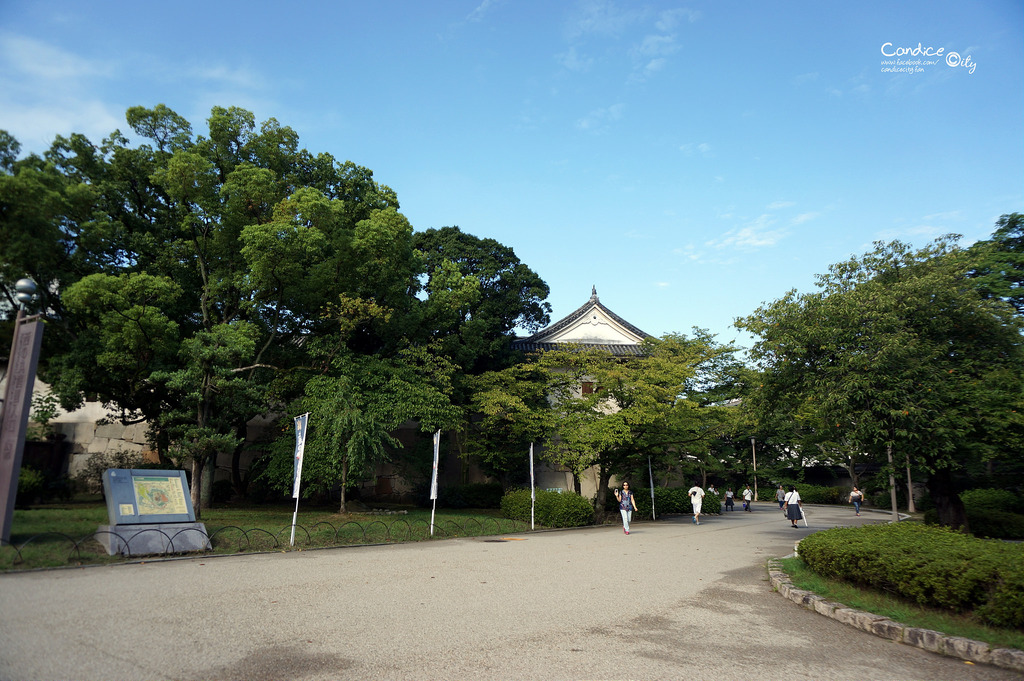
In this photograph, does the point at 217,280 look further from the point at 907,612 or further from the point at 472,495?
the point at 907,612

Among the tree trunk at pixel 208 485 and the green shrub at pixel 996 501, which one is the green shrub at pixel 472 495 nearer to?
the tree trunk at pixel 208 485

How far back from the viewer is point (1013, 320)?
13.5 m

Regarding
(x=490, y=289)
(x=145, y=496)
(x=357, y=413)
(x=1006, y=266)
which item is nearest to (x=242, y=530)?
(x=145, y=496)

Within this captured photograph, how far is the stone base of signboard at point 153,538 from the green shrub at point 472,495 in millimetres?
15007

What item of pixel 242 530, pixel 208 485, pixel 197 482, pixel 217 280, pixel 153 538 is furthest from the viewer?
pixel 208 485

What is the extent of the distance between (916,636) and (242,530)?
12174mm

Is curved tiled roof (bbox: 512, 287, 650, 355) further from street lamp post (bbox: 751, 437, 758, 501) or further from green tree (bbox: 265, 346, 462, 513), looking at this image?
street lamp post (bbox: 751, 437, 758, 501)

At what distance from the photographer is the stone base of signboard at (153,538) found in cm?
1028

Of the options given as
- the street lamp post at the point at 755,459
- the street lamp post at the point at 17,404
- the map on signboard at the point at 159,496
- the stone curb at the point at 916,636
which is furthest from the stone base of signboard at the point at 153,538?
the street lamp post at the point at 755,459

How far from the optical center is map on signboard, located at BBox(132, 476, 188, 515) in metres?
11.3

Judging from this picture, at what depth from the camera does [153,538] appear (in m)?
10.8

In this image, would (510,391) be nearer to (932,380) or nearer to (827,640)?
(932,380)

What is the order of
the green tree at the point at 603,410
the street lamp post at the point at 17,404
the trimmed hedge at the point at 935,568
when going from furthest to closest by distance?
the green tree at the point at 603,410 < the street lamp post at the point at 17,404 < the trimmed hedge at the point at 935,568

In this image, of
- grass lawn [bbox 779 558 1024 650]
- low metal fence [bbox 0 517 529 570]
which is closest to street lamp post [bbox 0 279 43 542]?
low metal fence [bbox 0 517 529 570]
